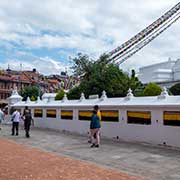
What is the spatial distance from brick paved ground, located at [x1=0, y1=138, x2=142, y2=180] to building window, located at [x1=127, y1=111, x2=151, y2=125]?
168 inches

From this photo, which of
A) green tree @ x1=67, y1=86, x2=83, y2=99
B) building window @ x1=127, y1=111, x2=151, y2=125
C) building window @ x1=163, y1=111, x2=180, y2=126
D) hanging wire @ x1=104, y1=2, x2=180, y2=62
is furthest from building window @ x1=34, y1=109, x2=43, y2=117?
hanging wire @ x1=104, y1=2, x2=180, y2=62

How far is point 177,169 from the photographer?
8312 millimetres

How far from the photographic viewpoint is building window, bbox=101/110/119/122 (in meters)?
14.8

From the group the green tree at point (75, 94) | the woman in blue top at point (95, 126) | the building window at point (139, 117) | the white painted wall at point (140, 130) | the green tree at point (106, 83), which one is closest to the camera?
the white painted wall at point (140, 130)

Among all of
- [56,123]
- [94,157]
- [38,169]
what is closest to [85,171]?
[38,169]

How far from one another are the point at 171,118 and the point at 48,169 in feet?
18.3

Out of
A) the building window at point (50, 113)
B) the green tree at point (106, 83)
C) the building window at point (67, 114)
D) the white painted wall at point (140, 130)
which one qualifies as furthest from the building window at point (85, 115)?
the green tree at point (106, 83)

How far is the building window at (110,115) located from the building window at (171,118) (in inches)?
121

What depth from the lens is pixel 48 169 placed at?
8.44 metres

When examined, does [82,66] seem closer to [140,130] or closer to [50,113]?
[50,113]

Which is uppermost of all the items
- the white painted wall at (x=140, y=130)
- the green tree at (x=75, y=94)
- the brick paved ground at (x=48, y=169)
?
the green tree at (x=75, y=94)

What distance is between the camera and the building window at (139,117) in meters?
12.9

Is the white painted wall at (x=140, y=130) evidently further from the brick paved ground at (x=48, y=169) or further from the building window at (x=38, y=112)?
the building window at (x=38, y=112)

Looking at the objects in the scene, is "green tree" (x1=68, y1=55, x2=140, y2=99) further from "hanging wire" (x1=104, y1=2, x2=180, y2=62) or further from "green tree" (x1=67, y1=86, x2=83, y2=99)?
"hanging wire" (x1=104, y1=2, x2=180, y2=62)
